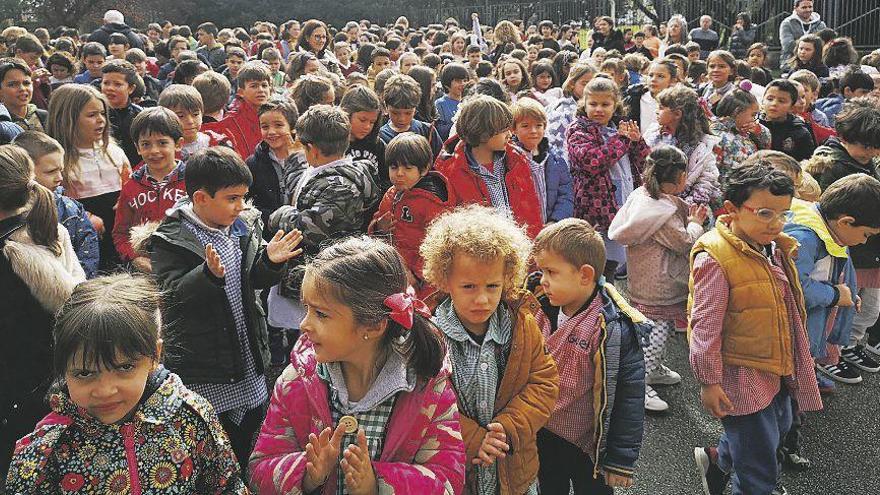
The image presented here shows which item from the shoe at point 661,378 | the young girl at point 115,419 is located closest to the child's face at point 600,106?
the shoe at point 661,378

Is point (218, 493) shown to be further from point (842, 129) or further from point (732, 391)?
point (842, 129)

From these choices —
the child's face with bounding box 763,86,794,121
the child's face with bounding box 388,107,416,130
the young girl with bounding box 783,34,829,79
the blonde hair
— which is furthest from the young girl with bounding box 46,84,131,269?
the young girl with bounding box 783,34,829,79

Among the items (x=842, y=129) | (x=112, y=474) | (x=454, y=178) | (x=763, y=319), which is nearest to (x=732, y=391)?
(x=763, y=319)

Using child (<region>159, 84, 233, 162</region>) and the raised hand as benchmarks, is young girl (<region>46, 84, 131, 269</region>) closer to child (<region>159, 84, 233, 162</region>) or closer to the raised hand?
child (<region>159, 84, 233, 162</region>)

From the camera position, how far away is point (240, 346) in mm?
3326

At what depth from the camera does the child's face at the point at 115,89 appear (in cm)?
591

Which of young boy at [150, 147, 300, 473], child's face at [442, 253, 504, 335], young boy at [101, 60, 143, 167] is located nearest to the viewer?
child's face at [442, 253, 504, 335]

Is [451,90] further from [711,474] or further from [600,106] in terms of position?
[711,474]

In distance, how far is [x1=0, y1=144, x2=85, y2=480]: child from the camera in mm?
2852

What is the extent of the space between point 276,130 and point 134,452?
3276 millimetres

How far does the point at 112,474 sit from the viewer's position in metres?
2.04

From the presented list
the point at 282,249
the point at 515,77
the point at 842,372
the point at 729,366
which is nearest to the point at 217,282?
the point at 282,249

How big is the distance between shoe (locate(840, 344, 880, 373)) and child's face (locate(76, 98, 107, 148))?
17.1 ft

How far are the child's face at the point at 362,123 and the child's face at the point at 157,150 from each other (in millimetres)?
1218
